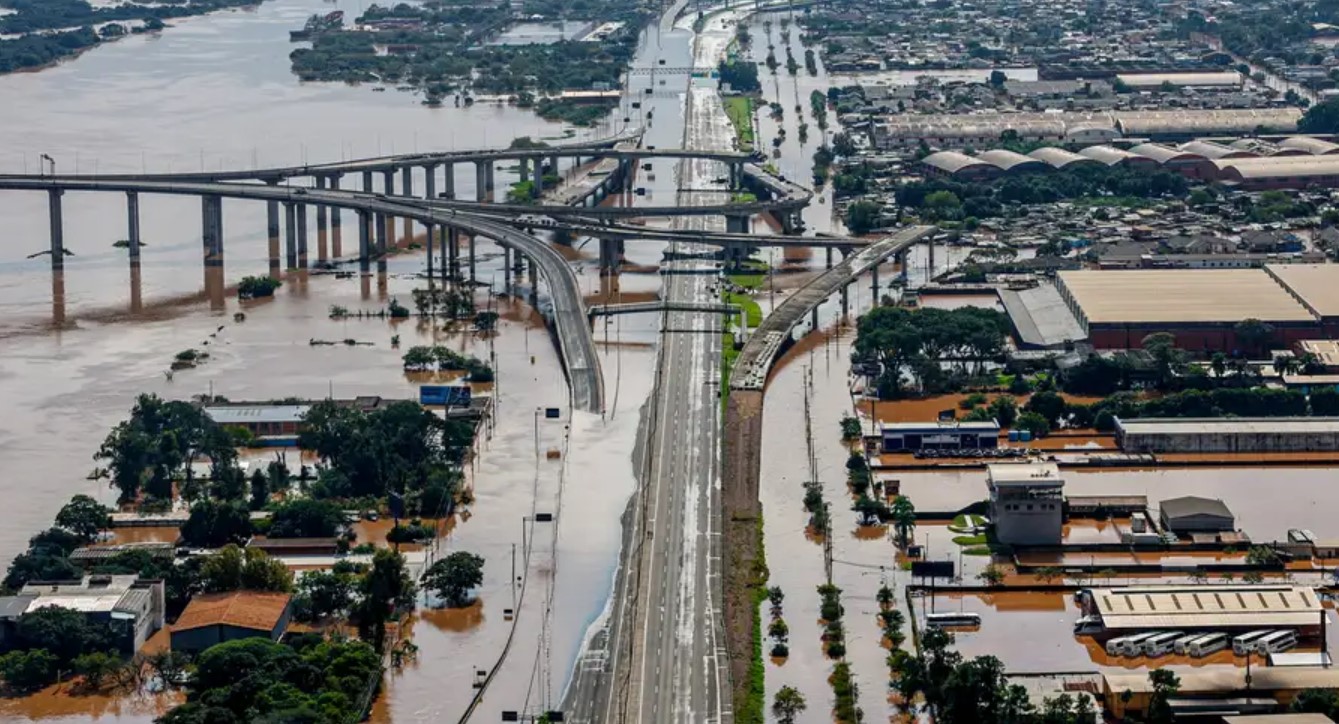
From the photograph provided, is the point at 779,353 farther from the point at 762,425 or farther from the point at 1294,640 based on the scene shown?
the point at 1294,640

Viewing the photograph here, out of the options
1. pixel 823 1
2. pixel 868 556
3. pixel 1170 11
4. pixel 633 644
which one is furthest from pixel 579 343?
pixel 823 1

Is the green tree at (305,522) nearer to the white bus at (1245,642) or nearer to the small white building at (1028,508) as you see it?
the small white building at (1028,508)

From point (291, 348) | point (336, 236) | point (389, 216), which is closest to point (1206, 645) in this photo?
point (291, 348)

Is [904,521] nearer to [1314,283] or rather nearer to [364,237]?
[1314,283]

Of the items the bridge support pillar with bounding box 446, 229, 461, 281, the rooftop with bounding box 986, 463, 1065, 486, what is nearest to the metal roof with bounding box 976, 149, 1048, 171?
the bridge support pillar with bounding box 446, 229, 461, 281

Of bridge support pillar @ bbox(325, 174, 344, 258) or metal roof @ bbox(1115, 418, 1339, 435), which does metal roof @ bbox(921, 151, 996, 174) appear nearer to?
bridge support pillar @ bbox(325, 174, 344, 258)

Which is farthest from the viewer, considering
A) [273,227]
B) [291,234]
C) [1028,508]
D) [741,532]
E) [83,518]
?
[273,227]
